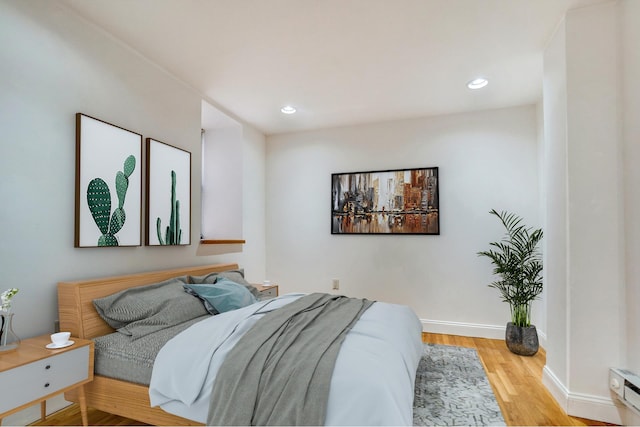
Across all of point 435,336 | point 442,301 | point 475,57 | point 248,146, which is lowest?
point 435,336

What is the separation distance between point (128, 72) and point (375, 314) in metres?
2.69

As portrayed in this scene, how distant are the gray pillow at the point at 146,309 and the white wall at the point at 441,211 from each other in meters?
2.30

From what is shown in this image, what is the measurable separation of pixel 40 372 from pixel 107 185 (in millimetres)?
1285

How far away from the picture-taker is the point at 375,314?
247 centimetres

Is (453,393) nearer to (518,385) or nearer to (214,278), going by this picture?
(518,385)

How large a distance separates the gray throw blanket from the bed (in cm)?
6

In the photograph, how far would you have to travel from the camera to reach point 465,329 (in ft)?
12.9

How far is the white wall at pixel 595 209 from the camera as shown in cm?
213

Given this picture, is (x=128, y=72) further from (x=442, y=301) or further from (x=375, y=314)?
(x=442, y=301)

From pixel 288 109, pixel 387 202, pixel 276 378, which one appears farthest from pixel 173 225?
pixel 387 202

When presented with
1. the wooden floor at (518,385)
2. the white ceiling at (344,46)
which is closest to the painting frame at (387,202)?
the white ceiling at (344,46)

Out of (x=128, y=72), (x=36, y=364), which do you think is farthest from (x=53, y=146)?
(x=36, y=364)

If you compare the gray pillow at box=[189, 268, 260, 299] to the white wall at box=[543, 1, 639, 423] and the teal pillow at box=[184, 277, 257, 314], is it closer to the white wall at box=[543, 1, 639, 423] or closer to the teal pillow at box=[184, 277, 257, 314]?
the teal pillow at box=[184, 277, 257, 314]

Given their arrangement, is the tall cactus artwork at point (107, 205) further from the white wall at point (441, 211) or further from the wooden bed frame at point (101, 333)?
the white wall at point (441, 211)
